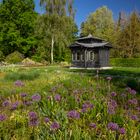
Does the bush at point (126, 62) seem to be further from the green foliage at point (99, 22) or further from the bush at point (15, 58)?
the green foliage at point (99, 22)

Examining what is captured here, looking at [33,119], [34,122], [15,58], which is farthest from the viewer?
[15,58]

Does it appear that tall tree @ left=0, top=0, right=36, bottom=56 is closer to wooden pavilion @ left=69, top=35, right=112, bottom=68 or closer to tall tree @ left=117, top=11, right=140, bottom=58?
wooden pavilion @ left=69, top=35, right=112, bottom=68

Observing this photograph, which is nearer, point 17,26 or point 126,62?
point 126,62

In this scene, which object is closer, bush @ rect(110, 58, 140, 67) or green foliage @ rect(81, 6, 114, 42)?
bush @ rect(110, 58, 140, 67)

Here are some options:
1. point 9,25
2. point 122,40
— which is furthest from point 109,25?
point 9,25

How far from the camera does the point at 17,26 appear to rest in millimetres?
61562

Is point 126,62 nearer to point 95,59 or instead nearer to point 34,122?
point 95,59

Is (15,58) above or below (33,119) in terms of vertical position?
above

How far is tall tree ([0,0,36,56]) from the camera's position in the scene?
59562 millimetres

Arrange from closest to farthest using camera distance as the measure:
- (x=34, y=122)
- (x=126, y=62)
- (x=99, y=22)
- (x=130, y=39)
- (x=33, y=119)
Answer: (x=34, y=122) < (x=33, y=119) < (x=126, y=62) < (x=130, y=39) < (x=99, y=22)

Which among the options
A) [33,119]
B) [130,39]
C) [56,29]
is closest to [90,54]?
[56,29]

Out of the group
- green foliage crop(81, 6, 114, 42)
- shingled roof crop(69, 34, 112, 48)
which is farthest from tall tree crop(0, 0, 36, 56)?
green foliage crop(81, 6, 114, 42)

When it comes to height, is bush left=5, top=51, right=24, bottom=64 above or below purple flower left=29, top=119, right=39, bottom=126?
above

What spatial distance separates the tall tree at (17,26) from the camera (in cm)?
5956
